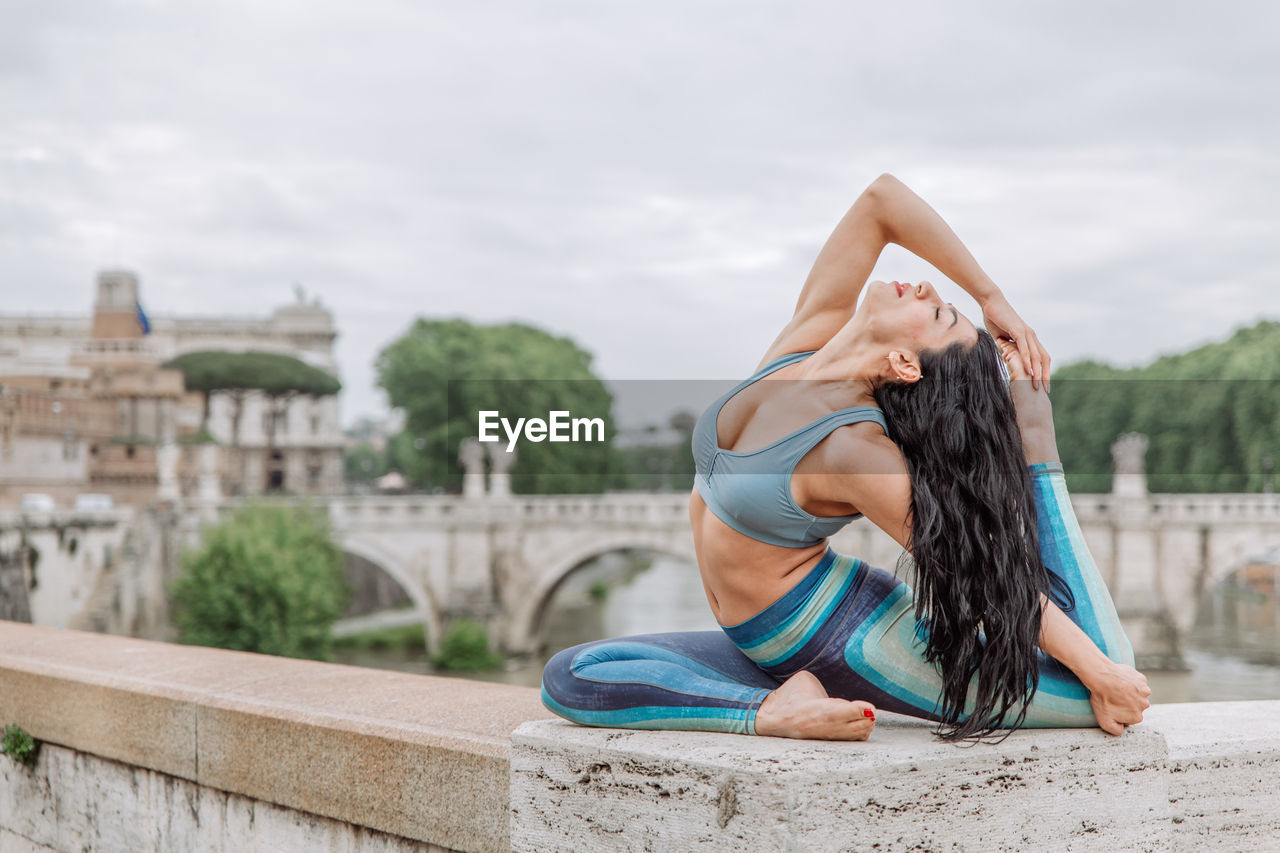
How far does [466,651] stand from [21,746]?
22379 mm

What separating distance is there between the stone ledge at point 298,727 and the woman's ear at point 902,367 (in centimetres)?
101

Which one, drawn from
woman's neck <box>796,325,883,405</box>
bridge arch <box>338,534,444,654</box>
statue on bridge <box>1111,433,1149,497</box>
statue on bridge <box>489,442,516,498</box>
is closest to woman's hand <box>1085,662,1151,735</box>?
woman's neck <box>796,325,883,405</box>

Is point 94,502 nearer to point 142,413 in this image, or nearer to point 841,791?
point 142,413

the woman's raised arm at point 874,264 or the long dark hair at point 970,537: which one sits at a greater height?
the woman's raised arm at point 874,264

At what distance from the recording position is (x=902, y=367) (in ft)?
6.53

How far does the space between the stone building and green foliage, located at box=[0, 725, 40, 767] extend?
2430 centimetres

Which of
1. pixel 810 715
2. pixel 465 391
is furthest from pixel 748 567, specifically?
pixel 465 391

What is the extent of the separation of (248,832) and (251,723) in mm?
264

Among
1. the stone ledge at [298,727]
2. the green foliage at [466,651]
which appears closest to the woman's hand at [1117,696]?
the stone ledge at [298,727]

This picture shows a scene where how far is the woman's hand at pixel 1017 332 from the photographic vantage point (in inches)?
84.0

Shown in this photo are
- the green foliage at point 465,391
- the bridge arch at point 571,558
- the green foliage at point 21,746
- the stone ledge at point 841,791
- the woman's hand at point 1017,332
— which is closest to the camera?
the stone ledge at point 841,791

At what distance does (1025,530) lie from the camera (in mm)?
1995

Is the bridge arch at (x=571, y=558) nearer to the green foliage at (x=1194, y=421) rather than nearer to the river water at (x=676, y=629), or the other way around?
the river water at (x=676, y=629)

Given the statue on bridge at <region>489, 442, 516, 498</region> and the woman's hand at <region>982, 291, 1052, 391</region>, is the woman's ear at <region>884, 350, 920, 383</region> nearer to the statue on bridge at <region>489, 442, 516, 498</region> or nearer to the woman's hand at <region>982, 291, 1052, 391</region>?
the woman's hand at <region>982, 291, 1052, 391</region>
